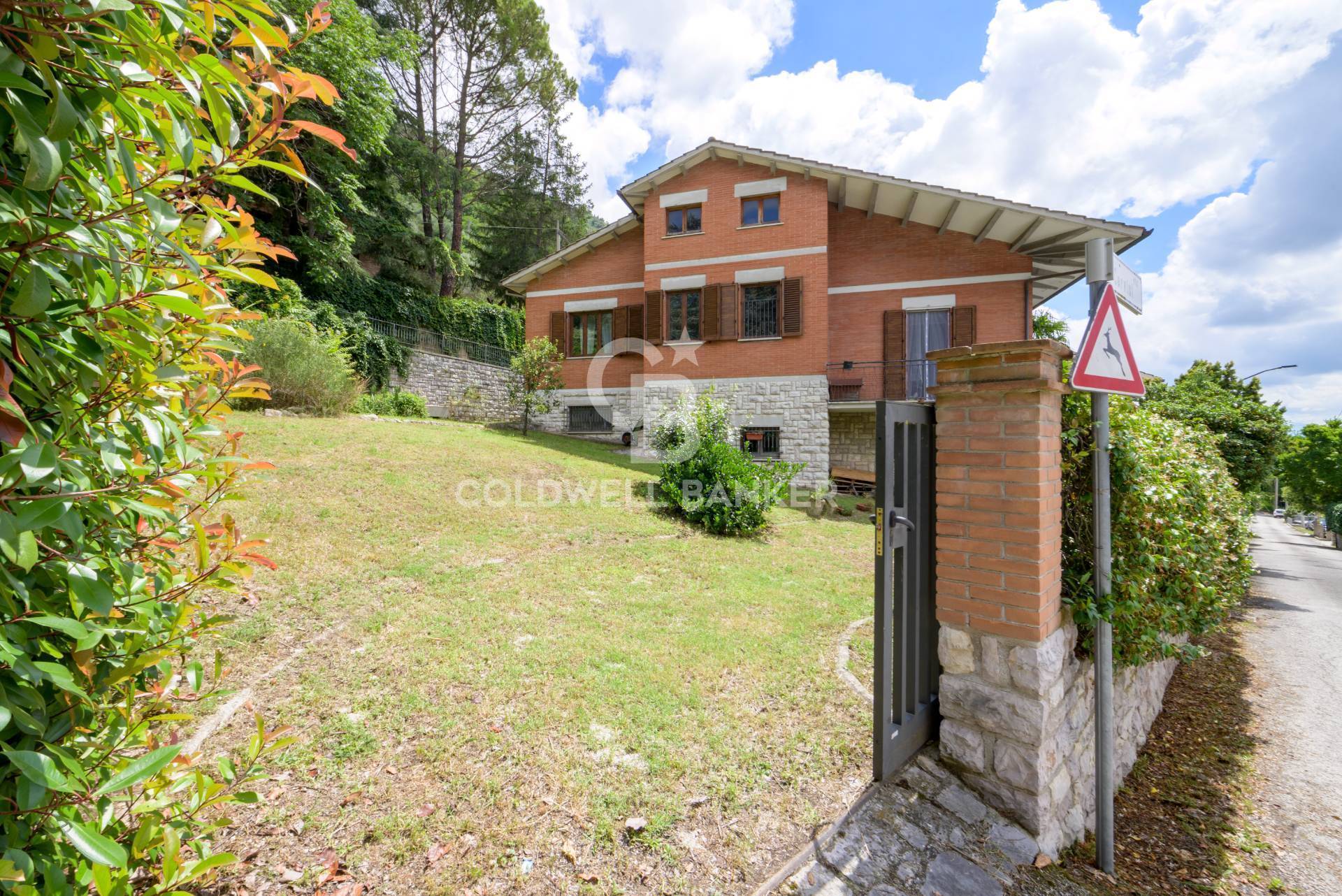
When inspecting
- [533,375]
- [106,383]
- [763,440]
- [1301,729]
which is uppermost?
[533,375]

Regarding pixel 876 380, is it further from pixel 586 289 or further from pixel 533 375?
pixel 533 375

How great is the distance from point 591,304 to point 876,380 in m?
8.61

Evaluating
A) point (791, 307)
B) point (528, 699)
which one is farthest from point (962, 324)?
point (528, 699)

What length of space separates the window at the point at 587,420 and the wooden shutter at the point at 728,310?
4.54 m

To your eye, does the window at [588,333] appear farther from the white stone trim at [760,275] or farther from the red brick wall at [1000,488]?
the red brick wall at [1000,488]

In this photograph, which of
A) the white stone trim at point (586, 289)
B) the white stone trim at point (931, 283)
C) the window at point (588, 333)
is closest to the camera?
the white stone trim at point (931, 283)

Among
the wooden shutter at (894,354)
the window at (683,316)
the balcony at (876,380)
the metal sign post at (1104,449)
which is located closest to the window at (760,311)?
the window at (683,316)

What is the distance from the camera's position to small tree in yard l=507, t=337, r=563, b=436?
14.1 m

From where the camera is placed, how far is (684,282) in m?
14.0

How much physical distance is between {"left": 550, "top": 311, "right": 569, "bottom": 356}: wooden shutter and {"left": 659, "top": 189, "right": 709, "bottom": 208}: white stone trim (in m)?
4.51

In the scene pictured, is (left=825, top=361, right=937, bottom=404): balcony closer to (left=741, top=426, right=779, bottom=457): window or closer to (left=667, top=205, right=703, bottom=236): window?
(left=741, top=426, right=779, bottom=457): window

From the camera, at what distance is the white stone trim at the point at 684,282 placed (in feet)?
45.5

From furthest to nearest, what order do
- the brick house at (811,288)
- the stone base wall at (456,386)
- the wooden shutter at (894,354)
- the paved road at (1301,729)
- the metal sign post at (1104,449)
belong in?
1. the stone base wall at (456,386)
2. the wooden shutter at (894,354)
3. the brick house at (811,288)
4. the paved road at (1301,729)
5. the metal sign post at (1104,449)

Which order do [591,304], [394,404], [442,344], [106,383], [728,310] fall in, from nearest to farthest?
[106,383]
[728,310]
[394,404]
[591,304]
[442,344]
